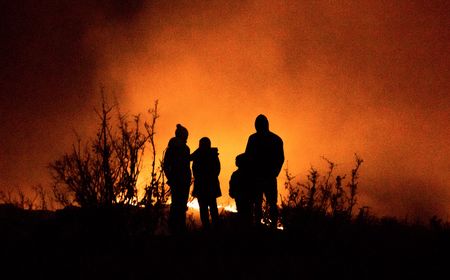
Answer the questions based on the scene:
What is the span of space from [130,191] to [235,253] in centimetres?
180

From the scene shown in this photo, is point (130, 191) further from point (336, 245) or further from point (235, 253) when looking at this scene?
point (336, 245)

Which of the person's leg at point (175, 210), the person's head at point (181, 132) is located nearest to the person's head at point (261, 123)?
the person's head at point (181, 132)

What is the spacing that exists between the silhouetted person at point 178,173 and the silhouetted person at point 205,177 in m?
0.32

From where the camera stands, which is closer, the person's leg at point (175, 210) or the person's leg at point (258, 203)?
the person's leg at point (258, 203)

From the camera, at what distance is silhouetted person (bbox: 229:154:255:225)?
761 centimetres

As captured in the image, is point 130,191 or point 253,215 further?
point 253,215

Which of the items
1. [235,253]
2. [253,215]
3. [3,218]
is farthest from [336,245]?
[3,218]

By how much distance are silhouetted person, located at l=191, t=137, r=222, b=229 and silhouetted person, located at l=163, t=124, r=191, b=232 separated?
321 millimetres

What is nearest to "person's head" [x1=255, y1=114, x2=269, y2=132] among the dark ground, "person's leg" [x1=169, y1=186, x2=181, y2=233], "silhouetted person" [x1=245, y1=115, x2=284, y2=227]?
"silhouetted person" [x1=245, y1=115, x2=284, y2=227]

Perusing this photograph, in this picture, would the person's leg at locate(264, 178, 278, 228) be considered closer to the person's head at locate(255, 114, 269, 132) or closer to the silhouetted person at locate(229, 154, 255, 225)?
the silhouetted person at locate(229, 154, 255, 225)

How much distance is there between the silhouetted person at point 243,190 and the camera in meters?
7.61

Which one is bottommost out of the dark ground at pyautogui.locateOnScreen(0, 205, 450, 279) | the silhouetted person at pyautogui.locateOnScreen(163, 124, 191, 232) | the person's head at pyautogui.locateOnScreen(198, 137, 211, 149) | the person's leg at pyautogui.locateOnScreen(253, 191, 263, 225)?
the dark ground at pyautogui.locateOnScreen(0, 205, 450, 279)

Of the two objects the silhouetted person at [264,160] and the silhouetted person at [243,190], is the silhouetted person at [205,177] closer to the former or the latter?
the silhouetted person at [243,190]

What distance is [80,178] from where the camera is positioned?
5844mm
